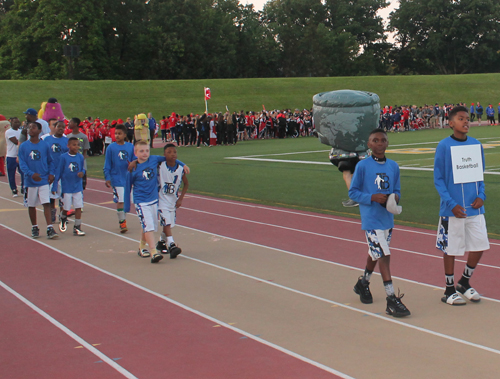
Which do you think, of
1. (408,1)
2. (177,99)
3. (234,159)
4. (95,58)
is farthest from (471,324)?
(408,1)

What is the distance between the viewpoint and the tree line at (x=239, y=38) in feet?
210

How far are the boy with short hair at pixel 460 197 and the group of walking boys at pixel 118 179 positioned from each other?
3.65 metres

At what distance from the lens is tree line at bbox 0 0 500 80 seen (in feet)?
210

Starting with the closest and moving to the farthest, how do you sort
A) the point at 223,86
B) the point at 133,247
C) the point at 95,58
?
the point at 133,247, the point at 223,86, the point at 95,58

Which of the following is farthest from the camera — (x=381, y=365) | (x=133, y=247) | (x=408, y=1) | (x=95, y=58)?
(x=408, y=1)

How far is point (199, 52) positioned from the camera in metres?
74.2

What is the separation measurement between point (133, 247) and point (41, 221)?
11.6 ft

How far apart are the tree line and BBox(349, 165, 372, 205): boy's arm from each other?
50.8 metres

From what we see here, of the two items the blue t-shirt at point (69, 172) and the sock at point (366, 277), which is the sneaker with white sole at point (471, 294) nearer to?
the sock at point (366, 277)

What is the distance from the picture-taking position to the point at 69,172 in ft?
34.7

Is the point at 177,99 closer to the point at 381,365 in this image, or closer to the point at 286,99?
the point at 286,99

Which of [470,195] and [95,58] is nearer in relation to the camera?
[470,195]

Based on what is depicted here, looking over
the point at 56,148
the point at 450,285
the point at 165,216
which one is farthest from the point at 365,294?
the point at 56,148

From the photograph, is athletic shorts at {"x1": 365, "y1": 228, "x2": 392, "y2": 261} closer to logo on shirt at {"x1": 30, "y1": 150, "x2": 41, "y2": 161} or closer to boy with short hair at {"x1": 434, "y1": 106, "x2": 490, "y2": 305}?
boy with short hair at {"x1": 434, "y1": 106, "x2": 490, "y2": 305}
